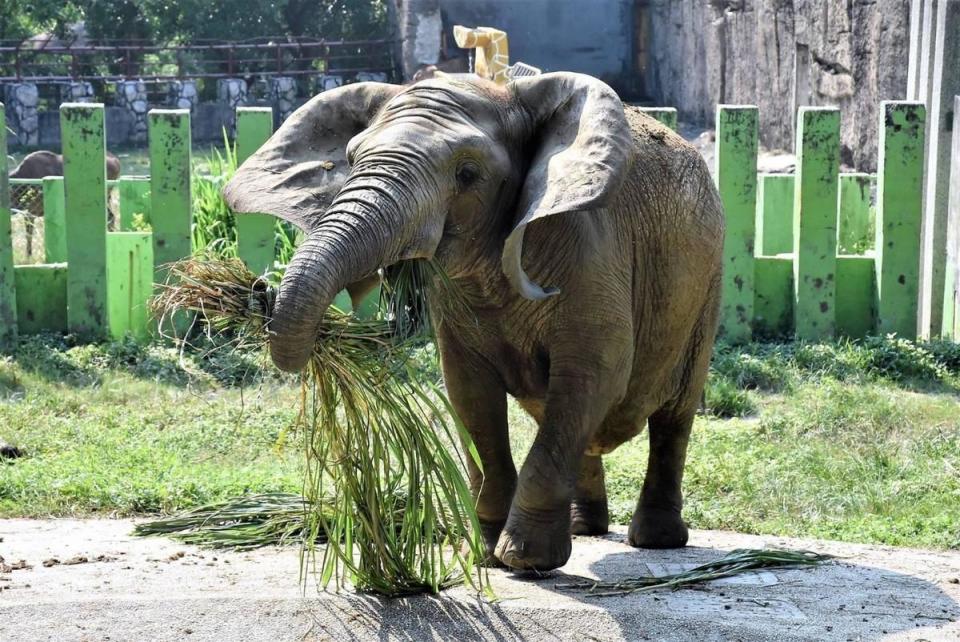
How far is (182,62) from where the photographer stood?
2755cm

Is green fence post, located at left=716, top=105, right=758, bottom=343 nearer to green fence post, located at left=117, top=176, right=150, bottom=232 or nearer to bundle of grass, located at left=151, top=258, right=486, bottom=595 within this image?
green fence post, located at left=117, top=176, right=150, bottom=232

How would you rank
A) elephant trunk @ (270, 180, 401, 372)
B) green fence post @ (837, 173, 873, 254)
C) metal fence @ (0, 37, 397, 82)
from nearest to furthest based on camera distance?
elephant trunk @ (270, 180, 401, 372) → green fence post @ (837, 173, 873, 254) → metal fence @ (0, 37, 397, 82)

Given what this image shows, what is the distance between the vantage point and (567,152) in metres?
5.10

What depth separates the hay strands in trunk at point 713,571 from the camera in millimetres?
5320

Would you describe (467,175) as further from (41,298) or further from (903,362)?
(41,298)

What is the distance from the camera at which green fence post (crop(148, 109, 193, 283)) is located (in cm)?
1044

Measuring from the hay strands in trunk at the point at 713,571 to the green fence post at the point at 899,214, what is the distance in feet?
15.8

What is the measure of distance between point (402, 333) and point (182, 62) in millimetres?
23586

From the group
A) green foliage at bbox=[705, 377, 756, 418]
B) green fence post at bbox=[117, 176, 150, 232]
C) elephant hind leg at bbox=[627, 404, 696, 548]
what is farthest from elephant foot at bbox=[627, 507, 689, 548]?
green fence post at bbox=[117, 176, 150, 232]

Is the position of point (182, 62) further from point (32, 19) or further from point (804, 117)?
point (804, 117)

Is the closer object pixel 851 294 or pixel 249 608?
pixel 249 608

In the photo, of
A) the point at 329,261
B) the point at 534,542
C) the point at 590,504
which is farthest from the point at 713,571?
→ the point at 329,261

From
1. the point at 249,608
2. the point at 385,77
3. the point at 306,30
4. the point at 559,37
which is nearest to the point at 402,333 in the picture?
the point at 249,608

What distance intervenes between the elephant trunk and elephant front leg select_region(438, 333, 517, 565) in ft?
3.50
